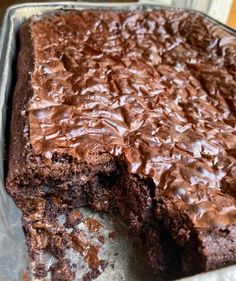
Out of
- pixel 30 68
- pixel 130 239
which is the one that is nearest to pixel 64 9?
pixel 30 68

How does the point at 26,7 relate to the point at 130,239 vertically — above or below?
above

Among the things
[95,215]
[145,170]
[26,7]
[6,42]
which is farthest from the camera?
[26,7]

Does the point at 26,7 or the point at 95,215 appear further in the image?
the point at 26,7

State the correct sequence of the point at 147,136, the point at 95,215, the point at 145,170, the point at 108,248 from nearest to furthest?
the point at 145,170
the point at 147,136
the point at 108,248
the point at 95,215

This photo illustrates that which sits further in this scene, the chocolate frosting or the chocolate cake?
the chocolate frosting

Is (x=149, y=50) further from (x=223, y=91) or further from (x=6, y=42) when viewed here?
(x=6, y=42)

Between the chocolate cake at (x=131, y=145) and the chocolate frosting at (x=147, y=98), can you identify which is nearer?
the chocolate cake at (x=131, y=145)
